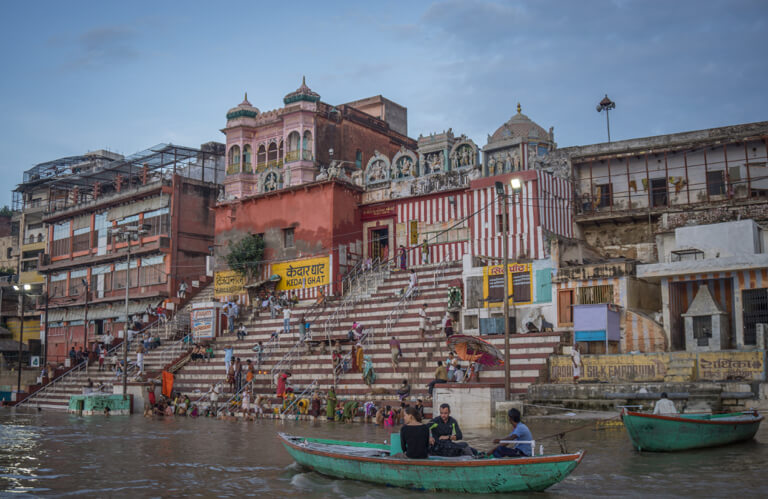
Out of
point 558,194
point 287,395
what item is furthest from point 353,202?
point 287,395

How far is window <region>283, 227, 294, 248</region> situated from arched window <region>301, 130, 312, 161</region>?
12.8ft

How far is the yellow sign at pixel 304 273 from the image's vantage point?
35875mm

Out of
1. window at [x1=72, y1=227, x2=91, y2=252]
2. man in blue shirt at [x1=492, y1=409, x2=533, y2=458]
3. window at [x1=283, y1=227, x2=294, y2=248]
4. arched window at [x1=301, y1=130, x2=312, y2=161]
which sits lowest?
man in blue shirt at [x1=492, y1=409, x2=533, y2=458]

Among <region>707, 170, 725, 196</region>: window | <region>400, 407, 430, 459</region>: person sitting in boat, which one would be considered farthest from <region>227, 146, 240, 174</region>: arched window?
<region>400, 407, 430, 459</region>: person sitting in boat

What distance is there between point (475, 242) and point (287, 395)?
1113cm

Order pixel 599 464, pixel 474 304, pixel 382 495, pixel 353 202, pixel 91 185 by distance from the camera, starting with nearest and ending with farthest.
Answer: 1. pixel 382 495
2. pixel 599 464
3. pixel 474 304
4. pixel 353 202
5. pixel 91 185

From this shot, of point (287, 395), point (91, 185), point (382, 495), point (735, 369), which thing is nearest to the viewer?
point (382, 495)

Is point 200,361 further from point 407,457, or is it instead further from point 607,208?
point 407,457

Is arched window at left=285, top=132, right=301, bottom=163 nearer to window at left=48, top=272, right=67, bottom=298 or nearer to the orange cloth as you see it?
the orange cloth

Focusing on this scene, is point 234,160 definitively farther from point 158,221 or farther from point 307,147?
point 158,221

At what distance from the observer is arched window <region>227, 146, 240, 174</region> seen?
42.2 metres

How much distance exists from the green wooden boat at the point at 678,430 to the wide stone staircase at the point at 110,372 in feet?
71.2

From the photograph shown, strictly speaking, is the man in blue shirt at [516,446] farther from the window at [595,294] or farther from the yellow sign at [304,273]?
the yellow sign at [304,273]

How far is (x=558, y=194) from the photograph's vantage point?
32.4 metres
